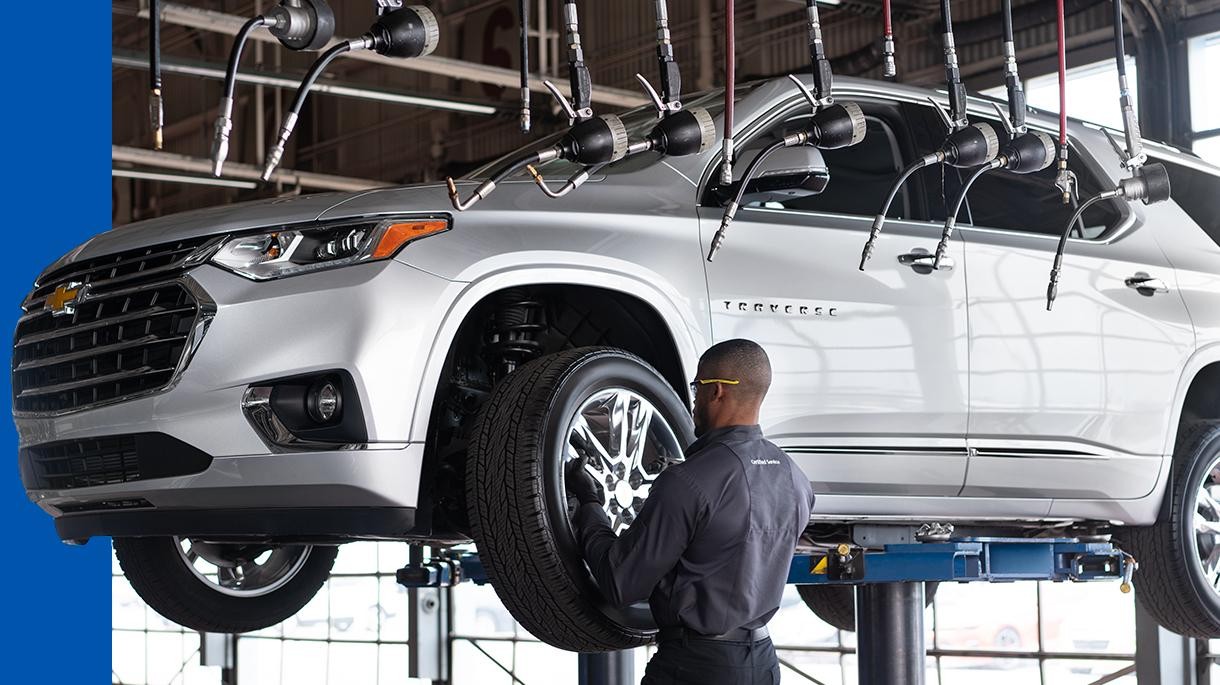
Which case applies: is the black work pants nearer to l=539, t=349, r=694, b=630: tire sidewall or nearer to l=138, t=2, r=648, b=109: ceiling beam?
l=539, t=349, r=694, b=630: tire sidewall

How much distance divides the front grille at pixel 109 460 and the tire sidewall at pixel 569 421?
0.73 meters

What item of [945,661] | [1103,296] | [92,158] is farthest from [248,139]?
[1103,296]

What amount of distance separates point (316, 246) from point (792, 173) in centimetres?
109

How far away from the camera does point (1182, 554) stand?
465cm

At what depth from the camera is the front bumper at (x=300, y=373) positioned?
296cm

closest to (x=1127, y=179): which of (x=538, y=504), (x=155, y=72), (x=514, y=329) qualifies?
(x=514, y=329)

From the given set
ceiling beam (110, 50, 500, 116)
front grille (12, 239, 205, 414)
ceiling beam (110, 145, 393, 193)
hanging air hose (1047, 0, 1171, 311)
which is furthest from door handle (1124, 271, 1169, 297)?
ceiling beam (110, 145, 393, 193)

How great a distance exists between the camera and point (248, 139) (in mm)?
17578

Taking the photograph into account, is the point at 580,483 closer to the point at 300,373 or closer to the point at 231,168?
the point at 300,373

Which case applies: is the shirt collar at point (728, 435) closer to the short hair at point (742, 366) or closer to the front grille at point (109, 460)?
the short hair at point (742, 366)

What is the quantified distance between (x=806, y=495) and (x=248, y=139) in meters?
15.4

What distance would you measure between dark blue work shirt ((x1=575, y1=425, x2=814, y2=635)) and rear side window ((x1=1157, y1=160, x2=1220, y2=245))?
270 cm

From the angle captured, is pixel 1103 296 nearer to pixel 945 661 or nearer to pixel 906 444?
pixel 906 444

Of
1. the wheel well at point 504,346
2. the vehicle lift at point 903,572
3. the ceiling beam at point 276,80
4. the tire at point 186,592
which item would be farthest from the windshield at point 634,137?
the ceiling beam at point 276,80
